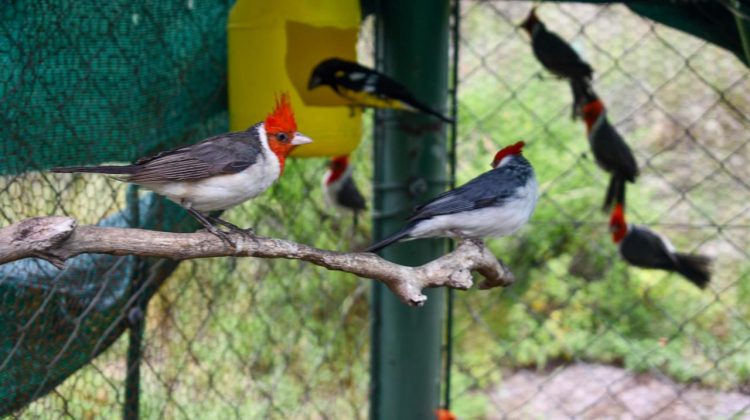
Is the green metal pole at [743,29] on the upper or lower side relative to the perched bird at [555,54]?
lower

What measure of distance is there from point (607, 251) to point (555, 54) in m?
1.14

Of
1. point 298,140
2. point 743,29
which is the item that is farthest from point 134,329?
point 743,29

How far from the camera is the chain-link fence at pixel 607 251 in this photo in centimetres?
417

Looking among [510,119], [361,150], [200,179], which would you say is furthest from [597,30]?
[200,179]

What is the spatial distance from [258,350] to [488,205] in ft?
3.34

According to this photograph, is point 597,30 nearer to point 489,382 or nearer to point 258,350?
point 489,382

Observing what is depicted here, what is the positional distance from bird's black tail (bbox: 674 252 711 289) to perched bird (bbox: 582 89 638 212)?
0.37m

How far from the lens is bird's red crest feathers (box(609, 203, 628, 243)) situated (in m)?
3.88

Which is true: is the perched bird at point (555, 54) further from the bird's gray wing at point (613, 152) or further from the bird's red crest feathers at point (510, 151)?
the bird's red crest feathers at point (510, 151)

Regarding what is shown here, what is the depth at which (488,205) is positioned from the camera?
246cm

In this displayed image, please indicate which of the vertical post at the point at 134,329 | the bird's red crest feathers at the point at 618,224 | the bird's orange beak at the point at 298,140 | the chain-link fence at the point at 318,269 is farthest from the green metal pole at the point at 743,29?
the vertical post at the point at 134,329

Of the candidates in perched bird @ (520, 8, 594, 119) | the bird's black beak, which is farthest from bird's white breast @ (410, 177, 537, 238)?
perched bird @ (520, 8, 594, 119)

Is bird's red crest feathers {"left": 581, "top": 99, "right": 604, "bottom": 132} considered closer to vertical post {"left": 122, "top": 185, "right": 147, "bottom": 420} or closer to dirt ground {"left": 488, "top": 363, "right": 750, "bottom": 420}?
dirt ground {"left": 488, "top": 363, "right": 750, "bottom": 420}

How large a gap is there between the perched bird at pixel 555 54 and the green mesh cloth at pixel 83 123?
1.59 metres
